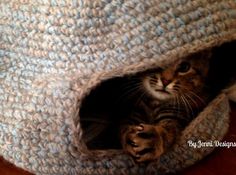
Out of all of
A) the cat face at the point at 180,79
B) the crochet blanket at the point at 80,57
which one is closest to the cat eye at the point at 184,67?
the cat face at the point at 180,79

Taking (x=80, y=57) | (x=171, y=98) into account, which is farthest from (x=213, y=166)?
(x=80, y=57)

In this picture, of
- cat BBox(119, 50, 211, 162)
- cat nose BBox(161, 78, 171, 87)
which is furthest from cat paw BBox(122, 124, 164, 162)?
cat nose BBox(161, 78, 171, 87)

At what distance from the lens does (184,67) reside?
81 cm

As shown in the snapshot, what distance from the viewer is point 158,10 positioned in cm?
71

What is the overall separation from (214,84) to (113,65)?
0.33 metres

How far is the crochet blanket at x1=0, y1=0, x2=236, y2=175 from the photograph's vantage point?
685 millimetres

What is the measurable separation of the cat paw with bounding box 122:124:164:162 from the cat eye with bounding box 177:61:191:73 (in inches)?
6.1

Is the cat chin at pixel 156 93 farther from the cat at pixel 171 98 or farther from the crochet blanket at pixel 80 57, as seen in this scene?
the crochet blanket at pixel 80 57

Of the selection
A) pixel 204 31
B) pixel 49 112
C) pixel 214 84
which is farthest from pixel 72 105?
pixel 214 84

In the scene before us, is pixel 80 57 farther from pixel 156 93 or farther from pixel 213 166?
pixel 213 166

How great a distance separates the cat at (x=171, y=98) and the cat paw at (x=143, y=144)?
0.02 m

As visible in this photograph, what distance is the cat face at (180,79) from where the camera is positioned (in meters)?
0.79

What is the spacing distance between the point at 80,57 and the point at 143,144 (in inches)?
7.7

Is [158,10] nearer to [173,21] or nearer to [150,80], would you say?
Result: [173,21]
